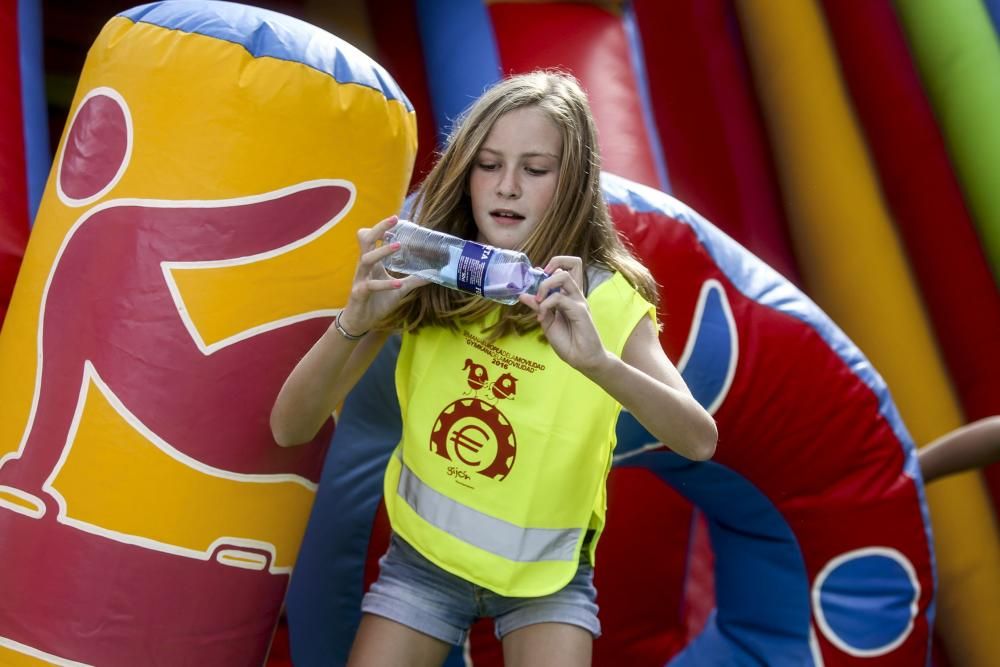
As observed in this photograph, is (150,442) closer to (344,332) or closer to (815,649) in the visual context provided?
(344,332)

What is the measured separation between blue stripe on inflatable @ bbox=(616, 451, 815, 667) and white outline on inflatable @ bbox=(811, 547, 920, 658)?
2cm

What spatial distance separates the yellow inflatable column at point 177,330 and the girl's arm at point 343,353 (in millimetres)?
60

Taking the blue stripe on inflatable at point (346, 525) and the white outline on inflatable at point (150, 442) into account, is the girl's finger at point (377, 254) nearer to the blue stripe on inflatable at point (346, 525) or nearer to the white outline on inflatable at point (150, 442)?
the white outline on inflatable at point (150, 442)

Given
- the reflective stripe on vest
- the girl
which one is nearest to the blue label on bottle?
the girl

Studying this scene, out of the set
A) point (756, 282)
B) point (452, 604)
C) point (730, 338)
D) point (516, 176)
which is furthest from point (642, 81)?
point (452, 604)

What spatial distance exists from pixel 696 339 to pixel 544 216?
19.8 inches

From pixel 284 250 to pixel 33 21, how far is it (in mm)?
820

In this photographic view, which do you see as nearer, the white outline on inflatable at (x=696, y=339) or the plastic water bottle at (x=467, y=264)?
the plastic water bottle at (x=467, y=264)

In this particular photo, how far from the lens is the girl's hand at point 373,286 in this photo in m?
1.22

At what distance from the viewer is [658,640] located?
6.41 ft

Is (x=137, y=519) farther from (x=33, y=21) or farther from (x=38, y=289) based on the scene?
(x=33, y=21)

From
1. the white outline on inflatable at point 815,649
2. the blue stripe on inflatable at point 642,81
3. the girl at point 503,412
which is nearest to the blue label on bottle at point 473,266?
the girl at point 503,412

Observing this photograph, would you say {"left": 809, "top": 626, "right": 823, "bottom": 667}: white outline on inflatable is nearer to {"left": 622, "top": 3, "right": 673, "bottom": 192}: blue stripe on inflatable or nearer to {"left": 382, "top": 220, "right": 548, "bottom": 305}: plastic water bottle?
{"left": 382, "top": 220, "right": 548, "bottom": 305}: plastic water bottle

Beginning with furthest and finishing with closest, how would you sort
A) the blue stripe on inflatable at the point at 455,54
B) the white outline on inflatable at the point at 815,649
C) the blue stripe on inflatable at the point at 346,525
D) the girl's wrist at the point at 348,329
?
the blue stripe on inflatable at the point at 455,54 < the white outline on inflatable at the point at 815,649 < the blue stripe on inflatable at the point at 346,525 < the girl's wrist at the point at 348,329
